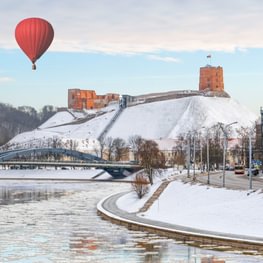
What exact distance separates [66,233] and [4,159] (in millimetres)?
91876

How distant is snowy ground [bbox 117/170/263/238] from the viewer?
31656 millimetres

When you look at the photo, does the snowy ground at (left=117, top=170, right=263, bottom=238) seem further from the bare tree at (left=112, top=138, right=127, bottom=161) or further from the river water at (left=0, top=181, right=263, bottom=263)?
the bare tree at (left=112, top=138, right=127, bottom=161)

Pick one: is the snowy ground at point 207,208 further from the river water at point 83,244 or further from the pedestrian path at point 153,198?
the river water at point 83,244

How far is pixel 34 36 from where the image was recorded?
163 feet

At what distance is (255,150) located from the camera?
9350 cm

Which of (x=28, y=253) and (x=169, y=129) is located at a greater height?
(x=169, y=129)

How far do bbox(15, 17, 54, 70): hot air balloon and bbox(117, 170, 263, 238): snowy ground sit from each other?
479 inches

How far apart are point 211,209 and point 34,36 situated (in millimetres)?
20170

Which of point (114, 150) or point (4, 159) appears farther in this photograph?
point (114, 150)

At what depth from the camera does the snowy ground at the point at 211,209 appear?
104 ft

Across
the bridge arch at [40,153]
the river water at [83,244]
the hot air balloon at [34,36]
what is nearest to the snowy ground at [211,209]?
the river water at [83,244]

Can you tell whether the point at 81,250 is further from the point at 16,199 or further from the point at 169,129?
the point at 169,129

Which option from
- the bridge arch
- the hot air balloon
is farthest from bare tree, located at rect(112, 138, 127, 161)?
the hot air balloon

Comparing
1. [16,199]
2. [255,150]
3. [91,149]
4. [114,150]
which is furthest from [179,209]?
[91,149]
